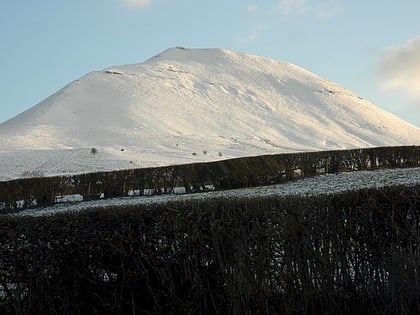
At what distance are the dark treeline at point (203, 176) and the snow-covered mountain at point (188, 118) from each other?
19.8 m

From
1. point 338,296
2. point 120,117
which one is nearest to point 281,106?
point 120,117

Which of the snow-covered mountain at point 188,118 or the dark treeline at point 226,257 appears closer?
the dark treeline at point 226,257

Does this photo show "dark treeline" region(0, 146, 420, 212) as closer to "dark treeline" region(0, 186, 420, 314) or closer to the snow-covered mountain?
"dark treeline" region(0, 186, 420, 314)

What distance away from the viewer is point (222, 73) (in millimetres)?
111562

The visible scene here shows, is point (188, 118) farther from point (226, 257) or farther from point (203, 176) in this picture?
point (226, 257)

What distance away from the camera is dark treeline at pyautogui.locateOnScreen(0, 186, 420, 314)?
592 cm

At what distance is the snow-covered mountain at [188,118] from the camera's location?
59469 mm

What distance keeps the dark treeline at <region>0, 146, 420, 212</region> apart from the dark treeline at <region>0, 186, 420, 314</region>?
1932cm

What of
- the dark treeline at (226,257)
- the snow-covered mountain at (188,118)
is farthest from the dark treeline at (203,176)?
the snow-covered mountain at (188,118)

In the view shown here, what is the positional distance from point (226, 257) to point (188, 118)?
8030 cm

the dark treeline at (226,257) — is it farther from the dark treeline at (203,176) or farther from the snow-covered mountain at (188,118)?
the snow-covered mountain at (188,118)

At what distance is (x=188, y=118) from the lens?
86.0 m

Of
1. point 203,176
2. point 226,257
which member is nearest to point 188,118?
point 203,176

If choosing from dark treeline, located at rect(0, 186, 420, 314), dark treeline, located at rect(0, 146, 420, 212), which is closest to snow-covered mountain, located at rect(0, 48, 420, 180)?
dark treeline, located at rect(0, 146, 420, 212)
